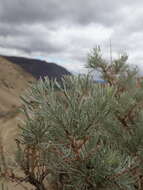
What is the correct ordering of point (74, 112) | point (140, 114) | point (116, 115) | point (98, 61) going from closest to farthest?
point (74, 112) → point (140, 114) → point (116, 115) → point (98, 61)

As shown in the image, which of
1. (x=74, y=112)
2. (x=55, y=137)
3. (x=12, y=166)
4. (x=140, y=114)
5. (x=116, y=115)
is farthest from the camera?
(x=116, y=115)

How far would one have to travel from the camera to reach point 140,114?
367 centimetres

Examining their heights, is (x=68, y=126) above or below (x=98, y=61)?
below

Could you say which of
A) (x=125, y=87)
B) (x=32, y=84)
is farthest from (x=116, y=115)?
(x=32, y=84)

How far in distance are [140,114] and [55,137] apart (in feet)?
5.19

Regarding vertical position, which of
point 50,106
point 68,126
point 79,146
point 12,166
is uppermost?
point 50,106

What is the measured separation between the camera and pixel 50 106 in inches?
92.0

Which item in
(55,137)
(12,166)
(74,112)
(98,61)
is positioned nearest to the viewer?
(74,112)

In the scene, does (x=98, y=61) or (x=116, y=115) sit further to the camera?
(x=98, y=61)

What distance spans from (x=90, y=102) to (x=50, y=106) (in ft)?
1.10

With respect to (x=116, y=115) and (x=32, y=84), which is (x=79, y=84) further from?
(x=116, y=115)

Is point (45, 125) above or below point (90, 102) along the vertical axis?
below

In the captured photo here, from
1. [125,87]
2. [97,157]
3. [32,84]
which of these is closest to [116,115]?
[125,87]

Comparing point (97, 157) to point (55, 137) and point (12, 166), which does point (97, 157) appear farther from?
point (12, 166)
